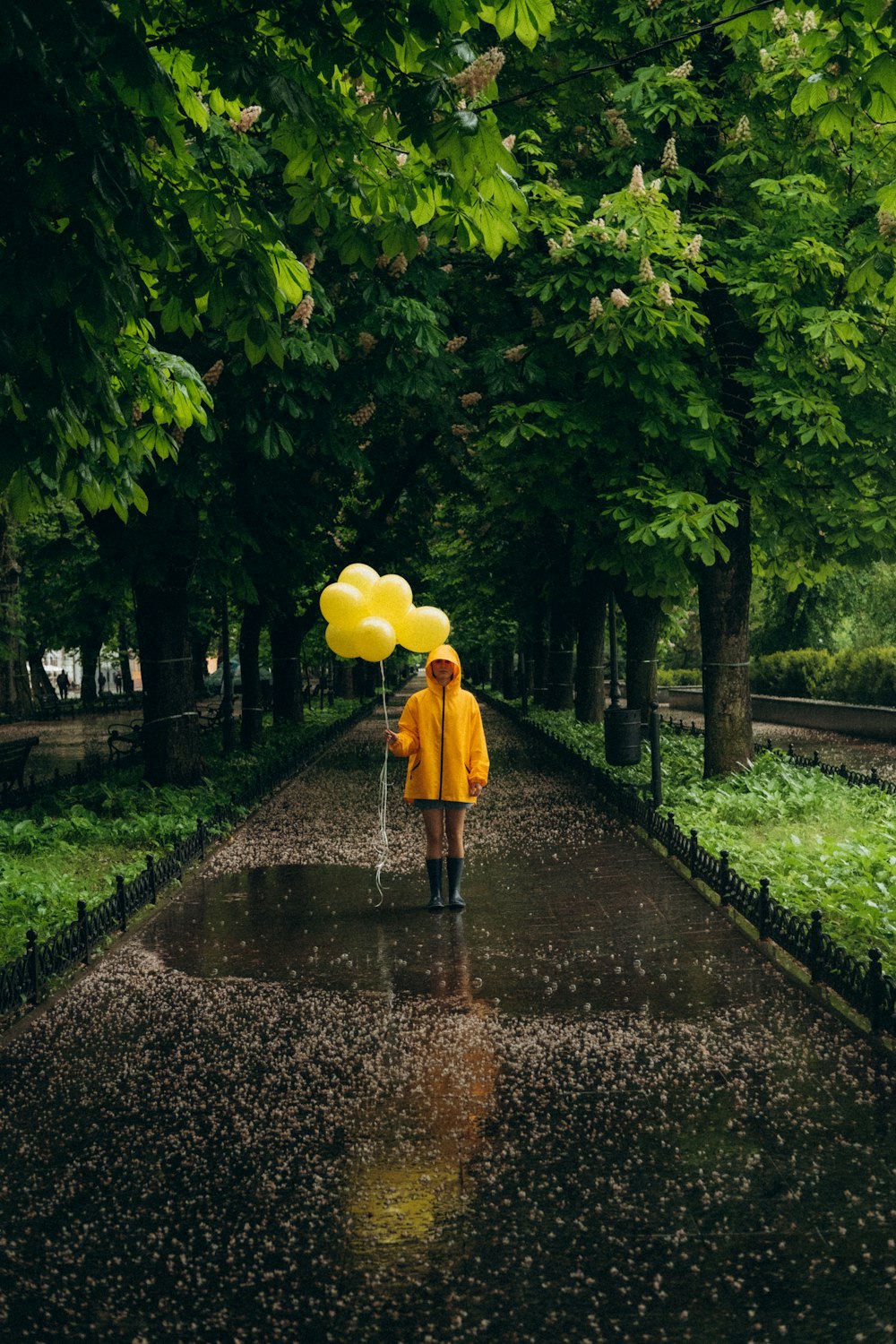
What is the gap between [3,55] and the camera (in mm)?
4262

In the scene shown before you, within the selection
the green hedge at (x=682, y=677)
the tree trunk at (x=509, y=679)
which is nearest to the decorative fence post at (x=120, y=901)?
the tree trunk at (x=509, y=679)

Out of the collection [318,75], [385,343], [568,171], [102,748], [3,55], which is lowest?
[102,748]

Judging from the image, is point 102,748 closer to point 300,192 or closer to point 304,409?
point 304,409

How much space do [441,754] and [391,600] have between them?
4.34 feet

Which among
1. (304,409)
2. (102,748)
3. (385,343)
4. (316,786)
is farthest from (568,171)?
(102,748)

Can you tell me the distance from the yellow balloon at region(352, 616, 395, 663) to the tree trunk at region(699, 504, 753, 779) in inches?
274

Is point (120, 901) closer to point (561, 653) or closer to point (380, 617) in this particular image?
point (380, 617)

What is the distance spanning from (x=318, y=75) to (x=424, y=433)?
15053 mm

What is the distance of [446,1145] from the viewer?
5.00 metres

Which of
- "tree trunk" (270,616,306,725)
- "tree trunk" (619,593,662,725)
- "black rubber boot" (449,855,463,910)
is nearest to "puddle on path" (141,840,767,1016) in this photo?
"black rubber boot" (449,855,463,910)

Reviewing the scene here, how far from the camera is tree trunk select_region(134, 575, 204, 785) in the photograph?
16234mm

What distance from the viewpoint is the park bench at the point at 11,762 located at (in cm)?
1623

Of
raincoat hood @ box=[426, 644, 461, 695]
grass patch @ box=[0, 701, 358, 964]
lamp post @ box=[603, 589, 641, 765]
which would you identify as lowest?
grass patch @ box=[0, 701, 358, 964]

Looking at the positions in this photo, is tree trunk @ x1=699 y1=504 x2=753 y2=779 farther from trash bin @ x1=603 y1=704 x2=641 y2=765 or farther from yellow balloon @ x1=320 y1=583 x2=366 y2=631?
yellow balloon @ x1=320 y1=583 x2=366 y2=631
